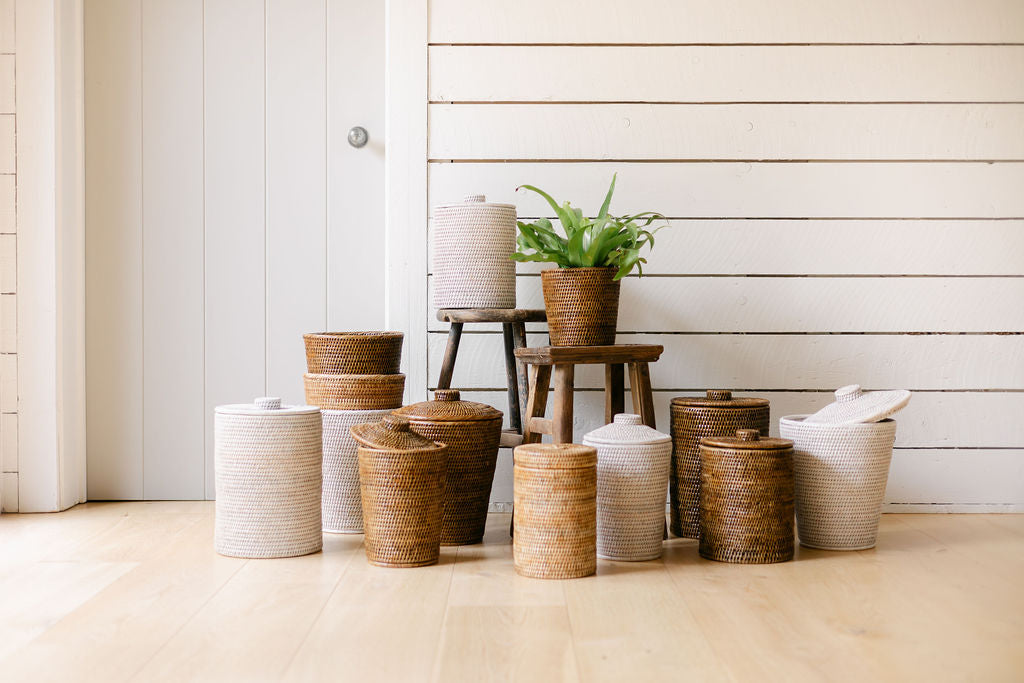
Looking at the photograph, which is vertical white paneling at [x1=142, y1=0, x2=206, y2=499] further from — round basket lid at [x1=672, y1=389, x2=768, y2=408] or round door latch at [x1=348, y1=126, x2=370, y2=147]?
round basket lid at [x1=672, y1=389, x2=768, y2=408]

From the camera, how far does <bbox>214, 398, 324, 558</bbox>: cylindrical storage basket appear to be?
2002 millimetres

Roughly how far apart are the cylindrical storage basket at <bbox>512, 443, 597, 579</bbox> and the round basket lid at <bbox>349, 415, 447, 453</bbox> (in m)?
0.23

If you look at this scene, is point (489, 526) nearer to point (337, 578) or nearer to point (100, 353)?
point (337, 578)

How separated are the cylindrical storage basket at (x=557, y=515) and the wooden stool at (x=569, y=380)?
0.86ft

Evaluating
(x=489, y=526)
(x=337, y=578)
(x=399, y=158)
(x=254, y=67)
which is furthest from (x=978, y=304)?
(x=254, y=67)

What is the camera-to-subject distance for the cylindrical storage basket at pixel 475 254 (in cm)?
239

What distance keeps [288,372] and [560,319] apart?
2.95 feet

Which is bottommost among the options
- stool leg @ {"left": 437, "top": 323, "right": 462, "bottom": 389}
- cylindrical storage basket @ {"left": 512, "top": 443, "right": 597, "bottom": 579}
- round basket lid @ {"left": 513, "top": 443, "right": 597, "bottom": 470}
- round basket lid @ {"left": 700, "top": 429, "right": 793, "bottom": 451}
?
cylindrical storage basket @ {"left": 512, "top": 443, "right": 597, "bottom": 579}

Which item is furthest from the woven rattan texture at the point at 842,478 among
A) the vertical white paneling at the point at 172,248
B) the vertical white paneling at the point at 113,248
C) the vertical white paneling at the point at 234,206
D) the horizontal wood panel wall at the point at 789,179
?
the vertical white paneling at the point at 113,248

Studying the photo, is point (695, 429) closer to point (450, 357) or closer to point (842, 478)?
point (842, 478)

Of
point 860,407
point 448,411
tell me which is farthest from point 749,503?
point 448,411

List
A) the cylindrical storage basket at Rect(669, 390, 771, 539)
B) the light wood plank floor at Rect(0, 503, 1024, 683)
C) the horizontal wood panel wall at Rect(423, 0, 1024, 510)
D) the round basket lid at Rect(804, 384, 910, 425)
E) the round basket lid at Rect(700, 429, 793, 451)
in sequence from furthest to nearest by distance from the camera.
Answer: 1. the horizontal wood panel wall at Rect(423, 0, 1024, 510)
2. the cylindrical storage basket at Rect(669, 390, 771, 539)
3. the round basket lid at Rect(804, 384, 910, 425)
4. the round basket lid at Rect(700, 429, 793, 451)
5. the light wood plank floor at Rect(0, 503, 1024, 683)

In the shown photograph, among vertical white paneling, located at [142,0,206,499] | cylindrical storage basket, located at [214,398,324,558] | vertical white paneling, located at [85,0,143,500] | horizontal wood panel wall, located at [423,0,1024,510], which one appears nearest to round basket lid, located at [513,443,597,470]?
cylindrical storage basket, located at [214,398,324,558]

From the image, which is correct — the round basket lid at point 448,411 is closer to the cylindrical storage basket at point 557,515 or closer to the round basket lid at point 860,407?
the cylindrical storage basket at point 557,515
